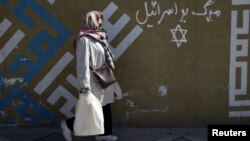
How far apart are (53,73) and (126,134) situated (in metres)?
1.32

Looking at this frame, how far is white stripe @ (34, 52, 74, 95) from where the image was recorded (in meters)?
7.87

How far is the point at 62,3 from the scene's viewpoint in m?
7.70

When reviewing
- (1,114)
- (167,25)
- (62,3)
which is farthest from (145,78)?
(1,114)

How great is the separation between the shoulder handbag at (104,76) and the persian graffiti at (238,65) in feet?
5.90

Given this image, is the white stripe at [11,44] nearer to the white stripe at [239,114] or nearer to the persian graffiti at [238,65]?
the persian graffiti at [238,65]

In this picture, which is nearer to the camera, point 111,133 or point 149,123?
point 111,133

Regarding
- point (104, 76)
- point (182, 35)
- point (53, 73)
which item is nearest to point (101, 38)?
point (104, 76)

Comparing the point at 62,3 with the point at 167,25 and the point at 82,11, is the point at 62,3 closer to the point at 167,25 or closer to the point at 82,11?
the point at 82,11

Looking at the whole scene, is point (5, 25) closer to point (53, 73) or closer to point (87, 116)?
point (53, 73)

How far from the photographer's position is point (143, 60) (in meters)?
7.92

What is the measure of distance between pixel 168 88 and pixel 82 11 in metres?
1.61

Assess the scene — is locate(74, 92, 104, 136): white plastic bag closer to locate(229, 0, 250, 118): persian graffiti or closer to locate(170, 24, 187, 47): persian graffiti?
locate(170, 24, 187, 47): persian graffiti

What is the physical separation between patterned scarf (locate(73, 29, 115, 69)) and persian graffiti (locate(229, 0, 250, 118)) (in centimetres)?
178

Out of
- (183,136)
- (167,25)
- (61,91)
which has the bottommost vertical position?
(183,136)
